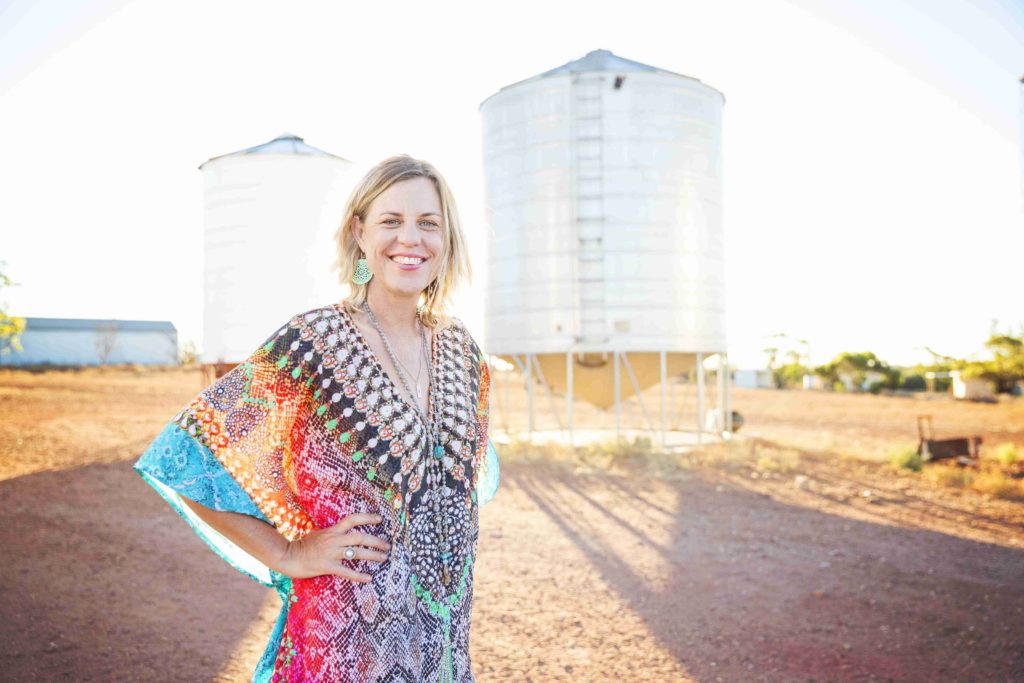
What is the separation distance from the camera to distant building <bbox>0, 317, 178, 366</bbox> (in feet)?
124

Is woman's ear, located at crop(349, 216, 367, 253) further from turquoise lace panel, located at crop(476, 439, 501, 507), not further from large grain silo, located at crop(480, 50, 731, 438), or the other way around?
large grain silo, located at crop(480, 50, 731, 438)

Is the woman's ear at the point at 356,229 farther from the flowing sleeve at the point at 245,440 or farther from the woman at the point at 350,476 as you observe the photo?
the flowing sleeve at the point at 245,440

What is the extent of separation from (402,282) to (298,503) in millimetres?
571

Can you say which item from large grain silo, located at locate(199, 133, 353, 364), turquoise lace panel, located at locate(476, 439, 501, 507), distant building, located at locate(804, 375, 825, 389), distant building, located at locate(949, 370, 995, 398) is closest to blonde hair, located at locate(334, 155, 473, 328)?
turquoise lace panel, located at locate(476, 439, 501, 507)

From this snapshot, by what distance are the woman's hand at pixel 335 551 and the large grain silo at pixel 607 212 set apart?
371 inches

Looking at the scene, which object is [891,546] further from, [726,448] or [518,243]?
[518,243]

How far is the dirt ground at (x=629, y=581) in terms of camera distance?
149 inches

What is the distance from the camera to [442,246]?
5.91 ft

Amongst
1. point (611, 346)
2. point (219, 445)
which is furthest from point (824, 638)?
point (611, 346)

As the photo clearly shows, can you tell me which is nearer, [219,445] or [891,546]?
[219,445]

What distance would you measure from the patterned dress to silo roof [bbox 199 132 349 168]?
35.8 feet

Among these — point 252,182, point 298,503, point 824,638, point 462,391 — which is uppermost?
point 252,182

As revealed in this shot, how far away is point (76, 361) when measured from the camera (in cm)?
3938

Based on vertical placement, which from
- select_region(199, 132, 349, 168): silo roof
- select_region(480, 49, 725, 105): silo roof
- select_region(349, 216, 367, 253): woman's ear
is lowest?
select_region(349, 216, 367, 253): woman's ear
